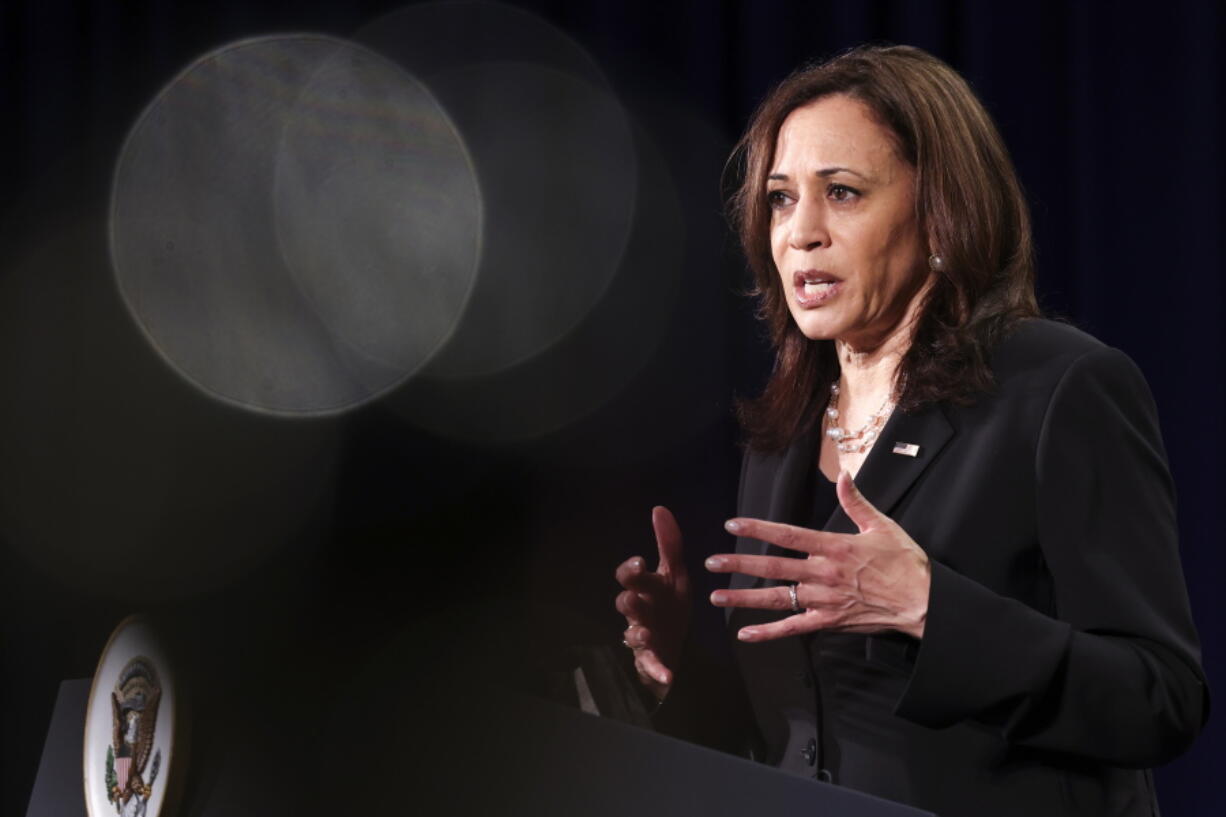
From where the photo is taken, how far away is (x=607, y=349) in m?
2.95

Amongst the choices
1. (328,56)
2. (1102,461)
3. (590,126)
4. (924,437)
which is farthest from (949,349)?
(328,56)

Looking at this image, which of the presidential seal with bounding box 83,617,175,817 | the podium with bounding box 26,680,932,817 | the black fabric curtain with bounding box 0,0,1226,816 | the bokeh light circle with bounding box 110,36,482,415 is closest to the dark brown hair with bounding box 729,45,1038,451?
the podium with bounding box 26,680,932,817

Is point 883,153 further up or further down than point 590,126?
further down

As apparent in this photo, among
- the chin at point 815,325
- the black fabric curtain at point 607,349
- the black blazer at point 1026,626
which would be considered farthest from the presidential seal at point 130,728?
the black fabric curtain at point 607,349

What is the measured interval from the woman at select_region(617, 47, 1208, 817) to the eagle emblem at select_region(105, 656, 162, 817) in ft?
1.52

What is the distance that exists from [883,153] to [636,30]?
1.88 metres

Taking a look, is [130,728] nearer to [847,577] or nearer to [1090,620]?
[847,577]

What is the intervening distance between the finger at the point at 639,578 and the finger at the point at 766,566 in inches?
11.7

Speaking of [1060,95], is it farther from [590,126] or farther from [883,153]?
[883,153]

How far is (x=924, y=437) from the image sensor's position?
1.15 m

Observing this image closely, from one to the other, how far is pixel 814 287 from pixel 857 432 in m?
0.17

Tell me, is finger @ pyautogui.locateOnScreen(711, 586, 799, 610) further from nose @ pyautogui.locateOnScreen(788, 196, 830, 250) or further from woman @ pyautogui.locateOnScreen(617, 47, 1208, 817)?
nose @ pyautogui.locateOnScreen(788, 196, 830, 250)

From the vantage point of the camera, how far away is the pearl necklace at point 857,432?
1275 millimetres

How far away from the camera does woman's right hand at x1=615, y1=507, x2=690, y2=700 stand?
4.13ft
